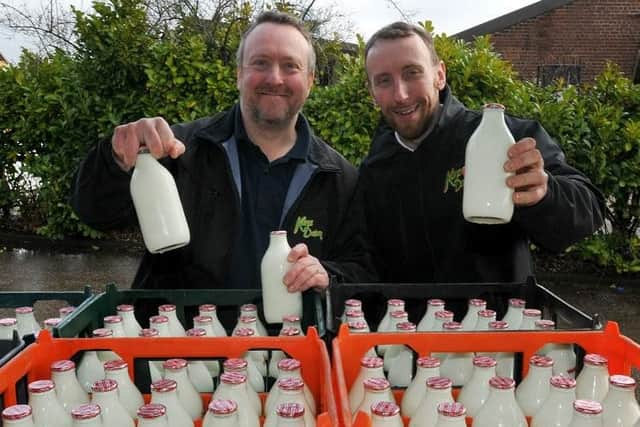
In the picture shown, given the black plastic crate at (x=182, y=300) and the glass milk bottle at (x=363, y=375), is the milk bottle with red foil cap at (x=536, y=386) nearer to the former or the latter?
the glass milk bottle at (x=363, y=375)

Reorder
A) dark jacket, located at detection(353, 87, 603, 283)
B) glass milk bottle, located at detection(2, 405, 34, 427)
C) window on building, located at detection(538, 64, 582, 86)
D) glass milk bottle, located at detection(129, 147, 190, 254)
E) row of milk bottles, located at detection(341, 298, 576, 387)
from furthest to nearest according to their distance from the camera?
window on building, located at detection(538, 64, 582, 86) → dark jacket, located at detection(353, 87, 603, 283) → glass milk bottle, located at detection(129, 147, 190, 254) → row of milk bottles, located at detection(341, 298, 576, 387) → glass milk bottle, located at detection(2, 405, 34, 427)

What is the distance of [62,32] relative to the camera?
10305 mm

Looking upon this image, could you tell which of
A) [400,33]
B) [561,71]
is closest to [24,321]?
[400,33]

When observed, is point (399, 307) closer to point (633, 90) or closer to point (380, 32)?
point (380, 32)

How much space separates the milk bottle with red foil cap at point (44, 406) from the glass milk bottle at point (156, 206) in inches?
20.6

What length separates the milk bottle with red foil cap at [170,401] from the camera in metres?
1.24

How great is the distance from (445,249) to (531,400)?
100cm

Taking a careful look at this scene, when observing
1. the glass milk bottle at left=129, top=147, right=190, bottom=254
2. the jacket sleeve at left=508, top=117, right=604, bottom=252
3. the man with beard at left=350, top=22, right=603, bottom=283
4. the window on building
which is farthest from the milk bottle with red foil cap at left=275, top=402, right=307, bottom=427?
the window on building

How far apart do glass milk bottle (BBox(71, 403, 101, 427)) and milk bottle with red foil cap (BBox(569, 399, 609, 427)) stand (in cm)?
92

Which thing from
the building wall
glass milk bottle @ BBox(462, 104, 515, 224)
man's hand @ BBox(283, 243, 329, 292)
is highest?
the building wall

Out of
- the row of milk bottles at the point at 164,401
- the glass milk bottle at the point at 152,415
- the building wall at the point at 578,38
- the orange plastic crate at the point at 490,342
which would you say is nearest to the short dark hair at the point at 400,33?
the orange plastic crate at the point at 490,342

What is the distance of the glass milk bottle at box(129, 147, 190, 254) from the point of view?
1.70 meters

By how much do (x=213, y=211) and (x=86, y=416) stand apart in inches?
42.6

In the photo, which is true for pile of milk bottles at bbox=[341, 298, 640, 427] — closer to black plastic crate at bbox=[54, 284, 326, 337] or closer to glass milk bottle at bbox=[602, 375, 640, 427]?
glass milk bottle at bbox=[602, 375, 640, 427]
